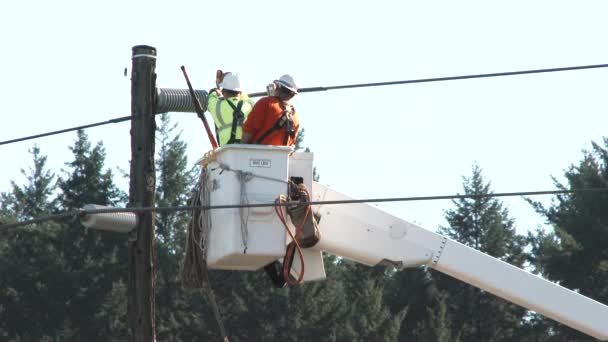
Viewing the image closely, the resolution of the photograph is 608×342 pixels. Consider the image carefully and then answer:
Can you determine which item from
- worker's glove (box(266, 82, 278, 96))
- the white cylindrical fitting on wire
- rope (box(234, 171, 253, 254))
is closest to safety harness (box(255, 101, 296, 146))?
worker's glove (box(266, 82, 278, 96))

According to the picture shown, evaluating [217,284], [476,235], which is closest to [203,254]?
[217,284]

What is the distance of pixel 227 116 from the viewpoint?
1359 centimetres

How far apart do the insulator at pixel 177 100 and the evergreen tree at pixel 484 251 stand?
43.9m

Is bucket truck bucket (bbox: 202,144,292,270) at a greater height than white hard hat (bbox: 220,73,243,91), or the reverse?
white hard hat (bbox: 220,73,243,91)

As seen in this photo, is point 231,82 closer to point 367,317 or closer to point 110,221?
point 110,221

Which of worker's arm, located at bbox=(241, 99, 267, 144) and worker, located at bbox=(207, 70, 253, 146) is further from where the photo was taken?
worker, located at bbox=(207, 70, 253, 146)

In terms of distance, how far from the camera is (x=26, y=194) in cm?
6594

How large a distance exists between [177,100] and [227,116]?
1.98ft

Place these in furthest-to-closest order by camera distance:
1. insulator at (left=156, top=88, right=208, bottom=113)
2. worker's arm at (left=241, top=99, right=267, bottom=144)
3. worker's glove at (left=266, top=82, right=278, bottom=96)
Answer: insulator at (left=156, top=88, right=208, bottom=113), worker's glove at (left=266, top=82, right=278, bottom=96), worker's arm at (left=241, top=99, right=267, bottom=144)

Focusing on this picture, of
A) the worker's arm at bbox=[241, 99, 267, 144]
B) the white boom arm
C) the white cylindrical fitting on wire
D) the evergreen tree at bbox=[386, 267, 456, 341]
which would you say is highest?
the evergreen tree at bbox=[386, 267, 456, 341]

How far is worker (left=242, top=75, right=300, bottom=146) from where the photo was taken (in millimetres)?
12984

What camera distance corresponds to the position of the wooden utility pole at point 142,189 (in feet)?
44.5

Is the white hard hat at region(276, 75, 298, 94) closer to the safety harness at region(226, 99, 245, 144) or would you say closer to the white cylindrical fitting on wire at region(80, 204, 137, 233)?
the safety harness at region(226, 99, 245, 144)

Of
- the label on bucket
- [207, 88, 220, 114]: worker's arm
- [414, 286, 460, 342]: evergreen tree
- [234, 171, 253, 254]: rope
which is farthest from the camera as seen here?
[414, 286, 460, 342]: evergreen tree
